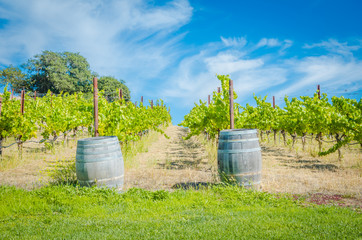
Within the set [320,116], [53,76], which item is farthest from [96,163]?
[53,76]

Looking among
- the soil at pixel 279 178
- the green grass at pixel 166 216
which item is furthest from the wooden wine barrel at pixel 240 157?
the soil at pixel 279 178

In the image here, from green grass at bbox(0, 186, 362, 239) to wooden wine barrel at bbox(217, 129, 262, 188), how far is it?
0.26 meters

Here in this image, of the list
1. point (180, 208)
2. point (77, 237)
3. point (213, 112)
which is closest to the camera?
point (77, 237)

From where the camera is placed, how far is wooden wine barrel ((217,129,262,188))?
481 cm

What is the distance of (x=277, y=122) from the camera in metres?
12.6

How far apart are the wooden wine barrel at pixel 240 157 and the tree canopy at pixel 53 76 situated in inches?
1301

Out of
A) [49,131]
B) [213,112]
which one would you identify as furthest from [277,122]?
[49,131]

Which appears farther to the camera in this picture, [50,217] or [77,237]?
[50,217]

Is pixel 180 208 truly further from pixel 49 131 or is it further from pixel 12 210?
pixel 49 131

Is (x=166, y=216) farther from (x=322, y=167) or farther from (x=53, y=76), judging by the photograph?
(x=53, y=76)

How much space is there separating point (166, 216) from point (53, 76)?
1495 inches

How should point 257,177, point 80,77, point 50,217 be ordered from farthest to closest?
point 80,77 < point 257,177 < point 50,217

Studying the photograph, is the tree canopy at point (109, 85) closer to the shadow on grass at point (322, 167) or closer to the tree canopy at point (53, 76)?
the tree canopy at point (53, 76)

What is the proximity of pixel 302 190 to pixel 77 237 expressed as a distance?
13.8ft
